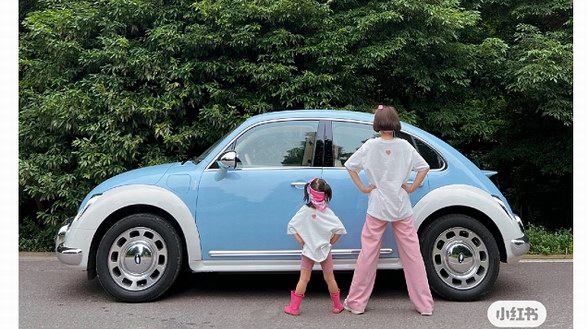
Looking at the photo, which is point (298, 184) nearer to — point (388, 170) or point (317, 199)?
point (317, 199)

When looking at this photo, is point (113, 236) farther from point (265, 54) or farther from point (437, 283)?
point (265, 54)

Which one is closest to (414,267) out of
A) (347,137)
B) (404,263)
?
(404,263)

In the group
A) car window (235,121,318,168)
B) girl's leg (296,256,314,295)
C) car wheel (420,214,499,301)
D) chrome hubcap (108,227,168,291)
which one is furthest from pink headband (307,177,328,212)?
chrome hubcap (108,227,168,291)

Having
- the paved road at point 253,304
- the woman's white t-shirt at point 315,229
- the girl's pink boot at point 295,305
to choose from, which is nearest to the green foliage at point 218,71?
the paved road at point 253,304

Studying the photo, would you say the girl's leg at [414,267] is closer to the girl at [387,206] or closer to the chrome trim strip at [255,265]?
the girl at [387,206]

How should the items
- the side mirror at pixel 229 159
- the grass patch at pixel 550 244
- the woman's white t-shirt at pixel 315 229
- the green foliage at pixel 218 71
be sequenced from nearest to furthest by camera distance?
the woman's white t-shirt at pixel 315 229
the side mirror at pixel 229 159
the grass patch at pixel 550 244
the green foliage at pixel 218 71

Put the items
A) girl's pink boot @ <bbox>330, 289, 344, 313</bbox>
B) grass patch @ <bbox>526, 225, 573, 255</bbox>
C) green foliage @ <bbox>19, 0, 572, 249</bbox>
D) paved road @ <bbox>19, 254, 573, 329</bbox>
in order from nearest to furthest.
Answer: paved road @ <bbox>19, 254, 573, 329</bbox>, girl's pink boot @ <bbox>330, 289, 344, 313</bbox>, grass patch @ <bbox>526, 225, 573, 255</bbox>, green foliage @ <bbox>19, 0, 572, 249</bbox>

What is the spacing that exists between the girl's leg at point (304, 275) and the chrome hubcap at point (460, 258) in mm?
1223

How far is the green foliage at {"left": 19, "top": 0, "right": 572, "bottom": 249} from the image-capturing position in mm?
7996

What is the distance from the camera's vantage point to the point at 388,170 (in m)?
5.20

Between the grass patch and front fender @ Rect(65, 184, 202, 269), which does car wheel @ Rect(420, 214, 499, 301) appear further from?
the grass patch

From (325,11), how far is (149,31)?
249 cm

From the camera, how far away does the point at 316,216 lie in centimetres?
516

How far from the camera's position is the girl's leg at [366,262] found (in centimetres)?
525
